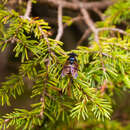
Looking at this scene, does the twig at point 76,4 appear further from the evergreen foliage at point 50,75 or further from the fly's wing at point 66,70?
the fly's wing at point 66,70

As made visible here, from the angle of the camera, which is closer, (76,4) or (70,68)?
(70,68)

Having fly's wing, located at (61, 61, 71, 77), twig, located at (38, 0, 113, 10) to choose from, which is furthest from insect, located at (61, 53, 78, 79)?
twig, located at (38, 0, 113, 10)

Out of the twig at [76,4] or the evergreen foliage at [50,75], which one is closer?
the evergreen foliage at [50,75]

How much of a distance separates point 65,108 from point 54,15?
0.87m

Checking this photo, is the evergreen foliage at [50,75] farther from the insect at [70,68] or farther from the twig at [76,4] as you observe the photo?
the twig at [76,4]

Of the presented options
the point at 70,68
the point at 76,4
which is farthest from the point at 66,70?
the point at 76,4

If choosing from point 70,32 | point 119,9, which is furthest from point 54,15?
point 119,9

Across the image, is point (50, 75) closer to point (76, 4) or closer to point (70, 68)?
point (70, 68)

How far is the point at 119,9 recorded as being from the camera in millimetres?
903

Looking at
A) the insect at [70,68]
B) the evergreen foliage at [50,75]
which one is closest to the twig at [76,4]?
the evergreen foliage at [50,75]

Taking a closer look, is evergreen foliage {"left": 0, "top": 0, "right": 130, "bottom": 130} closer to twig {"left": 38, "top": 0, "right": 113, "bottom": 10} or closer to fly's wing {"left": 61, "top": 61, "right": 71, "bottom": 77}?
fly's wing {"left": 61, "top": 61, "right": 71, "bottom": 77}

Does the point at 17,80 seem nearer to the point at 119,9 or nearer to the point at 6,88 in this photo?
the point at 6,88

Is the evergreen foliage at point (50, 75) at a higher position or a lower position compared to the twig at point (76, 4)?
lower

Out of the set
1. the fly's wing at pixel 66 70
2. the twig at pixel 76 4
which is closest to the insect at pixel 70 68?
the fly's wing at pixel 66 70
